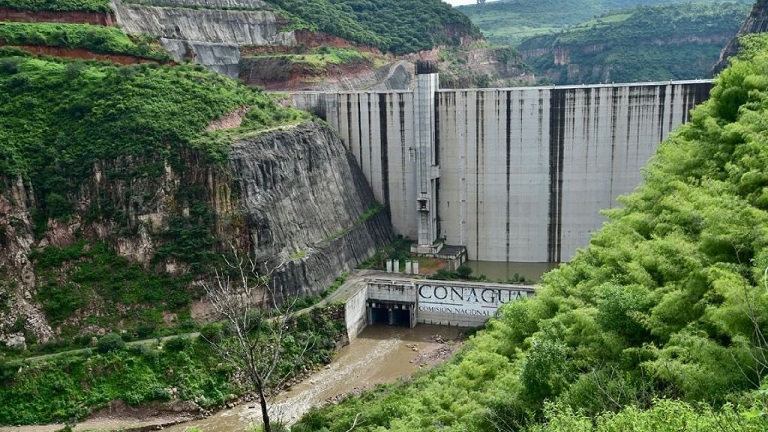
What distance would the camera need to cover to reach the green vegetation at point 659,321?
389 inches

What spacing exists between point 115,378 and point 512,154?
23694 millimetres

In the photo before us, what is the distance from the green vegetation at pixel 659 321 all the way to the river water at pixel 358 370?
39.5 feet

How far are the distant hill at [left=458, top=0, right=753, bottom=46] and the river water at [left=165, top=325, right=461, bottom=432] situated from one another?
121 metres

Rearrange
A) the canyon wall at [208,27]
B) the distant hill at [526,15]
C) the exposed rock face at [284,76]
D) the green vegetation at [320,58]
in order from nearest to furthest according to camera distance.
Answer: the canyon wall at [208,27] < the exposed rock face at [284,76] < the green vegetation at [320,58] < the distant hill at [526,15]

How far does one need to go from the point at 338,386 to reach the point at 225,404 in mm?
4714

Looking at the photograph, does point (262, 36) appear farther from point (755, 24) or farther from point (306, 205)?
point (755, 24)

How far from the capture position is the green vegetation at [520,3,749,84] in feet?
339

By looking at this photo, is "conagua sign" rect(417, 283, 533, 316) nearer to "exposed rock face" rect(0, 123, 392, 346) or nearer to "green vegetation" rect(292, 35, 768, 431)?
"exposed rock face" rect(0, 123, 392, 346)

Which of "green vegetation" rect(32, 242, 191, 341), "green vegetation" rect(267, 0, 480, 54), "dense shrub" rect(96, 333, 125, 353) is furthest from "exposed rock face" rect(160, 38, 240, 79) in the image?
"dense shrub" rect(96, 333, 125, 353)

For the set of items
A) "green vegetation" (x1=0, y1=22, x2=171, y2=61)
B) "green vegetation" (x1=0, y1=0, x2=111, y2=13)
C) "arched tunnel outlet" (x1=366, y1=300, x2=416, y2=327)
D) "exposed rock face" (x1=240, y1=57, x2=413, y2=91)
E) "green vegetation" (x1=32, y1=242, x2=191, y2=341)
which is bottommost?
"arched tunnel outlet" (x1=366, y1=300, x2=416, y2=327)

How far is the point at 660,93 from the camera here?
1489 inches

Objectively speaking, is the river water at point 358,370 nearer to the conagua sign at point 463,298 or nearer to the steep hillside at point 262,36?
the conagua sign at point 463,298

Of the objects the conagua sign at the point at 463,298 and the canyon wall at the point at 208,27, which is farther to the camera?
the canyon wall at the point at 208,27

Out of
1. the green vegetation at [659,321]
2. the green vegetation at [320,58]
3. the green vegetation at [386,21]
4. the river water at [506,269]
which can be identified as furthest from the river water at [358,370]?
the green vegetation at [386,21]
